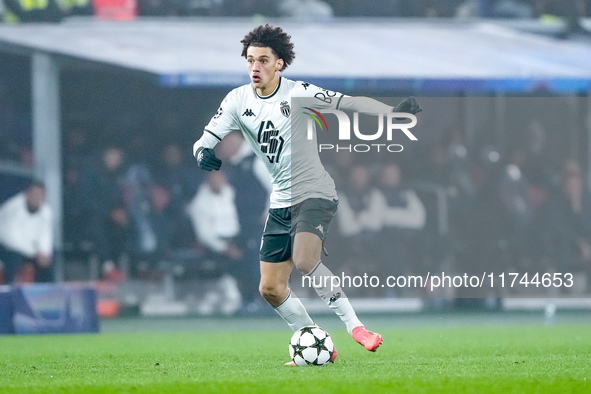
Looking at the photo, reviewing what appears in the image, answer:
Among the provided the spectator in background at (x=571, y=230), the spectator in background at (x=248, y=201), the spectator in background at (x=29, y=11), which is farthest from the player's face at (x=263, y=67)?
the spectator in background at (x=29, y=11)

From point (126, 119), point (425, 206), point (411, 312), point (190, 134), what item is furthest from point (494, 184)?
point (126, 119)

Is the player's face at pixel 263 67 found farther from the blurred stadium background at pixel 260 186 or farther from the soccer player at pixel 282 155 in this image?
the blurred stadium background at pixel 260 186

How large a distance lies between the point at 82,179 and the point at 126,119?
5.10 feet

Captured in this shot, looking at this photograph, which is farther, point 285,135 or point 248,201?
point 248,201

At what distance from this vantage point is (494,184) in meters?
13.5

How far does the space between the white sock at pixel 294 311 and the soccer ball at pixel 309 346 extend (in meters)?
0.29

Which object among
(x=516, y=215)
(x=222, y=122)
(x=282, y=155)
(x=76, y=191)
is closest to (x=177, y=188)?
(x=76, y=191)

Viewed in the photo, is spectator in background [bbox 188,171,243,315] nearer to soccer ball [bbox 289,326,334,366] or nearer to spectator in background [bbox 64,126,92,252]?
spectator in background [bbox 64,126,92,252]

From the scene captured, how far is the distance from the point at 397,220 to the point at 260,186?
176cm

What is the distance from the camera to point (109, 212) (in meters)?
13.3

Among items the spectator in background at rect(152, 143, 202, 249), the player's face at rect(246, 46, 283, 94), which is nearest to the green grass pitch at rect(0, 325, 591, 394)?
the player's face at rect(246, 46, 283, 94)

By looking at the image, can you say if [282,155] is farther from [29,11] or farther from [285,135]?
[29,11]

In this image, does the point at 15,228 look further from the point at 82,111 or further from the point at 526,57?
the point at 526,57

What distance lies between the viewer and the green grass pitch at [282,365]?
219 inches
